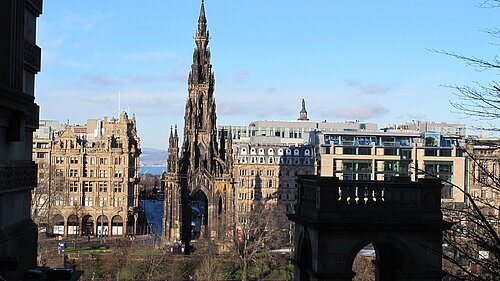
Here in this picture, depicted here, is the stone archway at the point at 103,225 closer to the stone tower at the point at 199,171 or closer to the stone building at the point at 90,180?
the stone building at the point at 90,180

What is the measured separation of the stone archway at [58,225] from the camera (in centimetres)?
10989

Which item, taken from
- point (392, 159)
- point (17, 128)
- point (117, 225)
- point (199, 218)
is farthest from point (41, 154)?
point (17, 128)

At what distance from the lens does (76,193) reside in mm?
112062

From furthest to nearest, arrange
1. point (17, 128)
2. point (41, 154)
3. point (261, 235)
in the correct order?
point (41, 154)
point (261, 235)
point (17, 128)

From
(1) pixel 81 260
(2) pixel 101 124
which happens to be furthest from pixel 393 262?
(2) pixel 101 124

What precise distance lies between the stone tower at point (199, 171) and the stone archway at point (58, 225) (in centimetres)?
2045

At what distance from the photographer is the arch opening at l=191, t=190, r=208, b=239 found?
105956 millimetres

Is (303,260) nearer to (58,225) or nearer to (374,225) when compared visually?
(374,225)

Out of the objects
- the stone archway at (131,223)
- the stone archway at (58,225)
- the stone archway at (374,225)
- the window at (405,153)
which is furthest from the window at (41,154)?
the stone archway at (374,225)

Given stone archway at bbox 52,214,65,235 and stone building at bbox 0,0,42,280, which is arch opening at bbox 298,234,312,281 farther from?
stone archway at bbox 52,214,65,235

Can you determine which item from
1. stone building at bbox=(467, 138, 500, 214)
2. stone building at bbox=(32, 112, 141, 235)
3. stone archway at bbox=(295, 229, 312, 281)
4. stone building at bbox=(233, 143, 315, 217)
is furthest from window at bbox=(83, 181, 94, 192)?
stone archway at bbox=(295, 229, 312, 281)

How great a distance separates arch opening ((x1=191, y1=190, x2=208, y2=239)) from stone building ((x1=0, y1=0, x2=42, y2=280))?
8664cm

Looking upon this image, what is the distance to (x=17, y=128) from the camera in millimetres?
14727

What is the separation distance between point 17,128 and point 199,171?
89.5 meters
